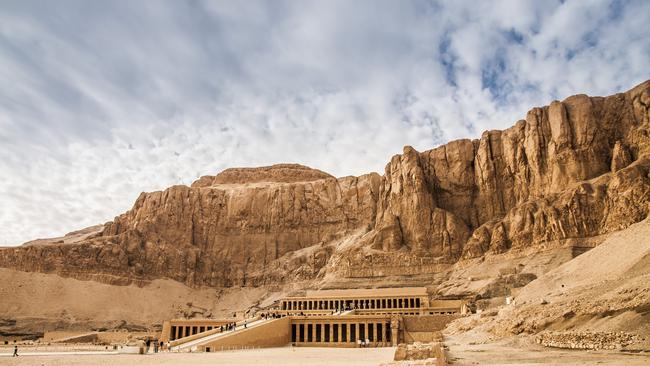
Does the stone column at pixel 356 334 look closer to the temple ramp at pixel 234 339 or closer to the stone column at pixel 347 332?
the stone column at pixel 347 332

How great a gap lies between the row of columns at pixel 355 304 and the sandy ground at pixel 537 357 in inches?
2041

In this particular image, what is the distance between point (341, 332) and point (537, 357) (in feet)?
129

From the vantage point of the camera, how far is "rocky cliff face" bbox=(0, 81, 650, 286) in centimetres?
8394

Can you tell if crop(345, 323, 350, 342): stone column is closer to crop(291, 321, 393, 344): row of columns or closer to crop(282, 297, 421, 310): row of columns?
crop(291, 321, 393, 344): row of columns

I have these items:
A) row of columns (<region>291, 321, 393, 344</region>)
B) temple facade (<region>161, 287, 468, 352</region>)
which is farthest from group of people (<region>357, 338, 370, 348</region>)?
row of columns (<region>291, 321, 393, 344</region>)

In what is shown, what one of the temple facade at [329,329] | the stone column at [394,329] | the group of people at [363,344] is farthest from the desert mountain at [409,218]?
the group of people at [363,344]

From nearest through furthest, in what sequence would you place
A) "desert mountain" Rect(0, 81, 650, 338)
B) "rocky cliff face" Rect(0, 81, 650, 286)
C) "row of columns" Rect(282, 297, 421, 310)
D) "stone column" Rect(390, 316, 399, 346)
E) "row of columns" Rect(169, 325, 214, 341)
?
1. "stone column" Rect(390, 316, 399, 346)
2. "row of columns" Rect(169, 325, 214, 341)
3. "row of columns" Rect(282, 297, 421, 310)
4. "desert mountain" Rect(0, 81, 650, 338)
5. "rocky cliff face" Rect(0, 81, 650, 286)

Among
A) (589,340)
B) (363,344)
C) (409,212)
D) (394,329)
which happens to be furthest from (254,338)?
(409,212)

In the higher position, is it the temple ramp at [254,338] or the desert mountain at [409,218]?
the desert mountain at [409,218]

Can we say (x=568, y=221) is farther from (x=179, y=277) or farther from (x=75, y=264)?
(x=75, y=264)

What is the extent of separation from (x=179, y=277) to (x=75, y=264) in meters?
22.4

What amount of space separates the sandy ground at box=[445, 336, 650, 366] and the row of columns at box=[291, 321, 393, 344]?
30.6 meters

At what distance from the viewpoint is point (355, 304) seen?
85875 millimetres

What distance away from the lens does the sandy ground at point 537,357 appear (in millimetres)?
20109
